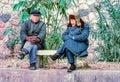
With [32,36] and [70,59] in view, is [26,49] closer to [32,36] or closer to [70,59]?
[32,36]

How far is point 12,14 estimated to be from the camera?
12492 mm

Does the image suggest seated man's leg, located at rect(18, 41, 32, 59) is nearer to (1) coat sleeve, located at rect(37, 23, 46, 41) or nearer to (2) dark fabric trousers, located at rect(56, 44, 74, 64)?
(1) coat sleeve, located at rect(37, 23, 46, 41)

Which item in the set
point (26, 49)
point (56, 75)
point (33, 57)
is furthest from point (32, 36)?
point (56, 75)

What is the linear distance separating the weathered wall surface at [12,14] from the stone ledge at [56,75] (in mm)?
2894

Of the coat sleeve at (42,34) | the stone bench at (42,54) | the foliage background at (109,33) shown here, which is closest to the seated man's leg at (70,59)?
the stone bench at (42,54)

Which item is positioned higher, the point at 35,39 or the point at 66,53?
the point at 35,39

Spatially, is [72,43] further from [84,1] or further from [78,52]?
[84,1]

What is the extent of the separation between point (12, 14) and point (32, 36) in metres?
3.10

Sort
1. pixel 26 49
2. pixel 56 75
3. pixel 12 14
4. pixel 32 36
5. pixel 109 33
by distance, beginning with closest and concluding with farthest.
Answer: pixel 56 75 < pixel 26 49 < pixel 32 36 < pixel 109 33 < pixel 12 14

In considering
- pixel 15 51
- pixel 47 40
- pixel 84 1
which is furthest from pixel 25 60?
pixel 84 1

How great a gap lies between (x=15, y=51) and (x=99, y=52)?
6.89 ft

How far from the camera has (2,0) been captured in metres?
12.6

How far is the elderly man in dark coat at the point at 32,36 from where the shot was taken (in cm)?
943

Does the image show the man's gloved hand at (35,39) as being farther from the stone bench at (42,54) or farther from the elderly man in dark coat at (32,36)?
the stone bench at (42,54)
